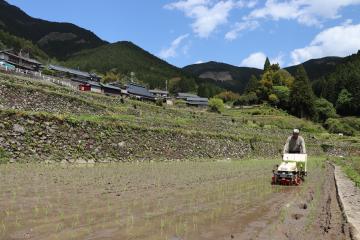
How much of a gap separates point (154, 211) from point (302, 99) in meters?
88.0

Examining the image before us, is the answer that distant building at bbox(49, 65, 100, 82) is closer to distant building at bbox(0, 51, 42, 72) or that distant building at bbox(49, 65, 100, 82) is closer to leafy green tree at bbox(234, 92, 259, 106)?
distant building at bbox(0, 51, 42, 72)

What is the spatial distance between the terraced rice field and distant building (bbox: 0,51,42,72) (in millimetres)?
69773

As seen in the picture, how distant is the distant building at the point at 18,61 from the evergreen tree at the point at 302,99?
5965cm

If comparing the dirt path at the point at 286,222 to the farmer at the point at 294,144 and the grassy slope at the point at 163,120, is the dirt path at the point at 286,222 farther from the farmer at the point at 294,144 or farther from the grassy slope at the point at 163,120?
the grassy slope at the point at 163,120

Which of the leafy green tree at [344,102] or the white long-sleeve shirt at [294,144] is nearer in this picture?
the white long-sleeve shirt at [294,144]

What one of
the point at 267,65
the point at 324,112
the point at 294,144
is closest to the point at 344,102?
the point at 324,112

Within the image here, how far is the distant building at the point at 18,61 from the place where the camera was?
76750mm

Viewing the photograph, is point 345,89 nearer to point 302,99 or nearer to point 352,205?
point 302,99

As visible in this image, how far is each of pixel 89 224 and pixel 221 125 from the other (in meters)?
43.4

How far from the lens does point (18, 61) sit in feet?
273

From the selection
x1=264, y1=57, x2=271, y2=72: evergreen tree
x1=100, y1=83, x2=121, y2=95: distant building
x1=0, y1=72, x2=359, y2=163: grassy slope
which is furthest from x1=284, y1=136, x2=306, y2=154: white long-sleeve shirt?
x1=264, y1=57, x2=271, y2=72: evergreen tree

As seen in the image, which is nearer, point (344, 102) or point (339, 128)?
point (339, 128)

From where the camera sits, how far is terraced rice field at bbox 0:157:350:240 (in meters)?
6.90

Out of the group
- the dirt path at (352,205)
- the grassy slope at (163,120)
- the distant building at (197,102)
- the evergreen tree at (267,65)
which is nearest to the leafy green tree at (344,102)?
the evergreen tree at (267,65)
